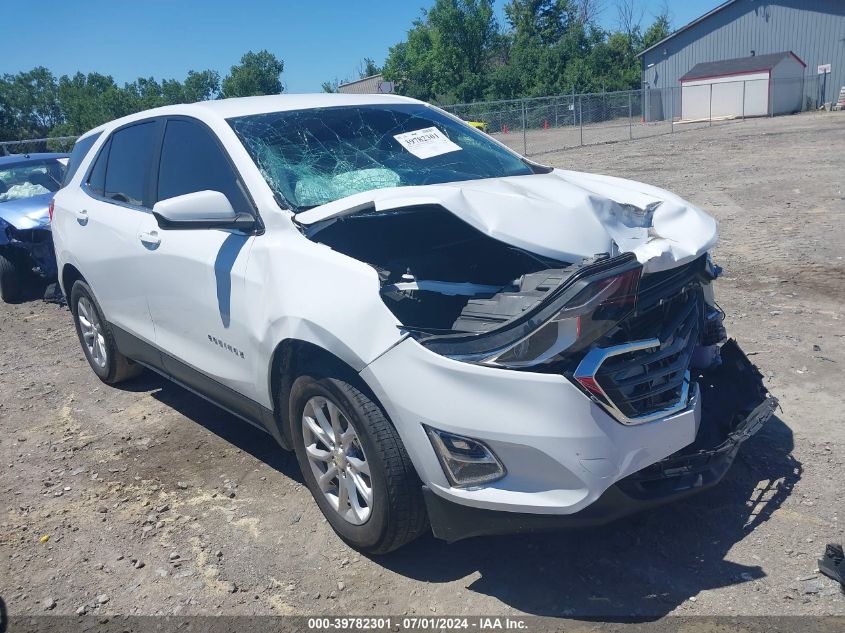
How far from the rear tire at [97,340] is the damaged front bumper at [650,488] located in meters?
3.35

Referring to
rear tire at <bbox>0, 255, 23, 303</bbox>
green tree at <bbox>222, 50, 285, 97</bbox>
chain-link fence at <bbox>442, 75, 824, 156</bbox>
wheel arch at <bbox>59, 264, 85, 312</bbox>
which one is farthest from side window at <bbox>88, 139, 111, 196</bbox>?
green tree at <bbox>222, 50, 285, 97</bbox>

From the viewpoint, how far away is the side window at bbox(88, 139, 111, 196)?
5.12 m

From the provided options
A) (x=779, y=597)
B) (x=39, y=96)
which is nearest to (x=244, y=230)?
(x=779, y=597)

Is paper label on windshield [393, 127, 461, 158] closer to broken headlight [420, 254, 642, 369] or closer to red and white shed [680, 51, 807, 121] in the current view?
broken headlight [420, 254, 642, 369]

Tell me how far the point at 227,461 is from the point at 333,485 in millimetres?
1219

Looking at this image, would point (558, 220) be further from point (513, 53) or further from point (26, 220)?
point (513, 53)

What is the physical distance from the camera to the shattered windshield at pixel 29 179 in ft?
30.5

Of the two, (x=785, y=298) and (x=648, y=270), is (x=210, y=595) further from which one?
(x=785, y=298)

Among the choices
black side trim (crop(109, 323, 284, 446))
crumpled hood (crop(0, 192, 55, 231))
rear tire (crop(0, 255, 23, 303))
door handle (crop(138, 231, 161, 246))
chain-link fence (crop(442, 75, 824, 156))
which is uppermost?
door handle (crop(138, 231, 161, 246))

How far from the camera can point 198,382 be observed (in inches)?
163

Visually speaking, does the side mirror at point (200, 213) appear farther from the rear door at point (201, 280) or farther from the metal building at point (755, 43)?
the metal building at point (755, 43)

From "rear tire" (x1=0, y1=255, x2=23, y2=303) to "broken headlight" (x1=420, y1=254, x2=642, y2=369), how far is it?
26.6 feet

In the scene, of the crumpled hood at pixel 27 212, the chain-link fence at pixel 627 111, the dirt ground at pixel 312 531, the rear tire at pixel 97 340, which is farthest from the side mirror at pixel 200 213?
the chain-link fence at pixel 627 111

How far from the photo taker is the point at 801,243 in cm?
789
